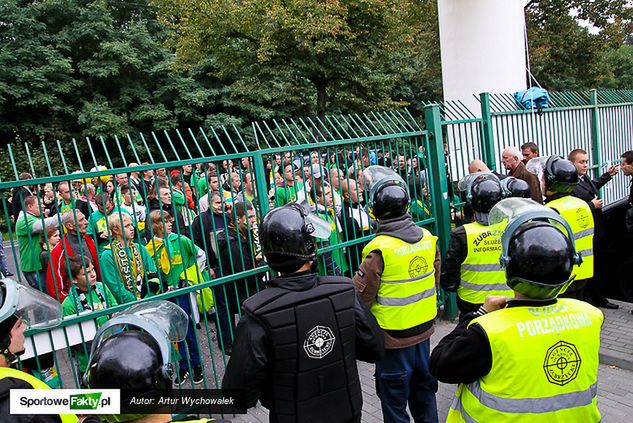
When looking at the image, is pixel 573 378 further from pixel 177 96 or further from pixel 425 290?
pixel 177 96

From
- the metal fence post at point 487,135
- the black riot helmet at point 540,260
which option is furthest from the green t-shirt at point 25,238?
the metal fence post at point 487,135

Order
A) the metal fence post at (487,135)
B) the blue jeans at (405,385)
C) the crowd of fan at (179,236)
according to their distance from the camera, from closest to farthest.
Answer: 1. the blue jeans at (405,385)
2. the crowd of fan at (179,236)
3. the metal fence post at (487,135)

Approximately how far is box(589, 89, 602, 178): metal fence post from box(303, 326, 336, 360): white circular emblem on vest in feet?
26.3

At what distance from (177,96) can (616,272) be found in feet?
71.8

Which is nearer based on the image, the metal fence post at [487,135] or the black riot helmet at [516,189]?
the black riot helmet at [516,189]

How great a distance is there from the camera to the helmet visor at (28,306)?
6.15ft

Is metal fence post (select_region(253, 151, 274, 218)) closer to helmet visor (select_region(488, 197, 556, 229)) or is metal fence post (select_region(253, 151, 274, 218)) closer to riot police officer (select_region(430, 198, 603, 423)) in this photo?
helmet visor (select_region(488, 197, 556, 229))

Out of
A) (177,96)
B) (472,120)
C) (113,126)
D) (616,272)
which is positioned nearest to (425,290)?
(472,120)

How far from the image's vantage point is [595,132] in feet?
27.4

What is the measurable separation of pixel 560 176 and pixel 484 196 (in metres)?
1.14

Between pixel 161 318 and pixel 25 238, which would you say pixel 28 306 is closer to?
pixel 161 318

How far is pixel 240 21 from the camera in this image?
17516mm

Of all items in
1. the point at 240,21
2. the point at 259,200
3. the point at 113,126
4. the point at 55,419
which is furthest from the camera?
the point at 113,126

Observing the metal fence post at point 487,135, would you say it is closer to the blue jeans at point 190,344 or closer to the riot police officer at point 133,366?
the blue jeans at point 190,344
